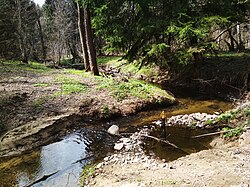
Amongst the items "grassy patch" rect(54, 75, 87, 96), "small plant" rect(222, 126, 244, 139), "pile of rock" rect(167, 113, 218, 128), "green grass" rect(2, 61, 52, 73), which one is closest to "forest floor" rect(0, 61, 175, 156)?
"grassy patch" rect(54, 75, 87, 96)

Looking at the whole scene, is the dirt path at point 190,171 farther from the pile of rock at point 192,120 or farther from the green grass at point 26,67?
the green grass at point 26,67

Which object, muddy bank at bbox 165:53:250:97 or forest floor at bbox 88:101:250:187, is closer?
forest floor at bbox 88:101:250:187

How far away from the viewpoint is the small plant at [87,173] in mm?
5609

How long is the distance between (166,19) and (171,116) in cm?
473

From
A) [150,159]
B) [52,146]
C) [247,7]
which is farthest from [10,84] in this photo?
[247,7]

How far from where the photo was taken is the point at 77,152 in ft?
23.6

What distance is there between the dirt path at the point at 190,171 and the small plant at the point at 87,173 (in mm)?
146

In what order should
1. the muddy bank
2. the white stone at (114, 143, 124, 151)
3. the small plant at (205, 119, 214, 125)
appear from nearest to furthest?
the white stone at (114, 143, 124, 151)
the small plant at (205, 119, 214, 125)
the muddy bank

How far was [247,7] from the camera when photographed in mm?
12555

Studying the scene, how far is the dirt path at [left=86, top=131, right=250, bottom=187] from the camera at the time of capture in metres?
4.76

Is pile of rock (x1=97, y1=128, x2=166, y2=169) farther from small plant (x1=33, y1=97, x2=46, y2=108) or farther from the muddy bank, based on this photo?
the muddy bank

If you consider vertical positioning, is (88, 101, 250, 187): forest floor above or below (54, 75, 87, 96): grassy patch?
below

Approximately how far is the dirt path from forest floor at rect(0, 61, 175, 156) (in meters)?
2.98

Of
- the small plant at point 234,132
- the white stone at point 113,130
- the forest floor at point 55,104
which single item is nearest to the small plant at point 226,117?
the small plant at point 234,132
